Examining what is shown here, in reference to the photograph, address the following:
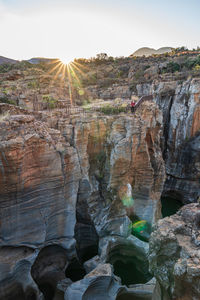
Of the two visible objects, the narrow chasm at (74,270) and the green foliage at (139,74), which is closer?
the narrow chasm at (74,270)

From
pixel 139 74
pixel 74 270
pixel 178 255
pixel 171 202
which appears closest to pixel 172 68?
pixel 139 74

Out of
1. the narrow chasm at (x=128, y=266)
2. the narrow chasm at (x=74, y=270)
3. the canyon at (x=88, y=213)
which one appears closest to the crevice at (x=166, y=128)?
the canyon at (x=88, y=213)

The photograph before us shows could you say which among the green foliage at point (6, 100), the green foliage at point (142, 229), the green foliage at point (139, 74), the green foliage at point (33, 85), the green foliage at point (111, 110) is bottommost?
the green foliage at point (142, 229)

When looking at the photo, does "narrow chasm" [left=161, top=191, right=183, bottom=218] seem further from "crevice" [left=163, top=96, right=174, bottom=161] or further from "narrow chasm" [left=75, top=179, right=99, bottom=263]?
"narrow chasm" [left=75, top=179, right=99, bottom=263]

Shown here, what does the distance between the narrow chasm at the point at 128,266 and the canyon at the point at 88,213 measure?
0.04 metres

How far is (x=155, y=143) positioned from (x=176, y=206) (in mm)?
6835

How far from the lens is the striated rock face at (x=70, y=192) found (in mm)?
6430

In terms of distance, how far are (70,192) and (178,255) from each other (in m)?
4.81

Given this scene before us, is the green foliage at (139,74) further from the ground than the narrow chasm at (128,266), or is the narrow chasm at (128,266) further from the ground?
the green foliage at (139,74)

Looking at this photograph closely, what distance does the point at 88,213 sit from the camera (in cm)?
938

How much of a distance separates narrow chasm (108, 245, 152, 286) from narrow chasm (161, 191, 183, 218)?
20.3ft

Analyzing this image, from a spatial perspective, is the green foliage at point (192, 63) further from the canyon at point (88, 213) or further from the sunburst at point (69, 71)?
the canyon at point (88, 213)

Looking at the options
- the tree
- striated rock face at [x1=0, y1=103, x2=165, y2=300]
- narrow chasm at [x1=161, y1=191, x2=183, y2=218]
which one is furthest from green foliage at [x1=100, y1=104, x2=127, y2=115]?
the tree

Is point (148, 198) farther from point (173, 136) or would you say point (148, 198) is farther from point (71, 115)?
point (173, 136)
